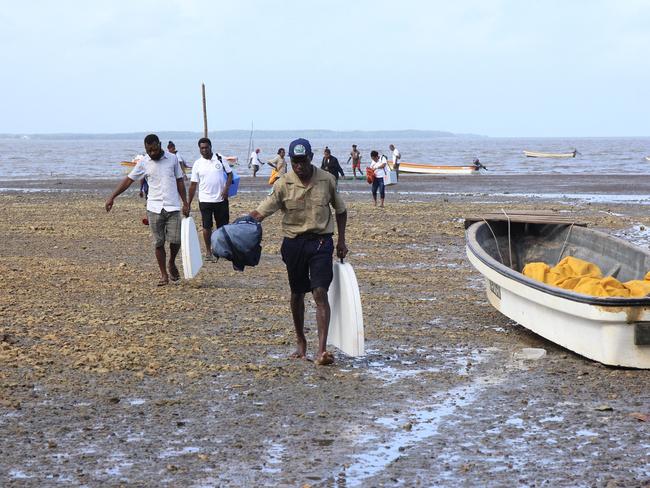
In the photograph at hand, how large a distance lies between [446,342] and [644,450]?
3337 millimetres

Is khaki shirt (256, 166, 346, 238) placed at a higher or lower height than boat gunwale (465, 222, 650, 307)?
higher

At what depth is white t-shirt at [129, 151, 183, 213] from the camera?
11.8 meters

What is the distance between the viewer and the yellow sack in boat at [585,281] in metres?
8.67

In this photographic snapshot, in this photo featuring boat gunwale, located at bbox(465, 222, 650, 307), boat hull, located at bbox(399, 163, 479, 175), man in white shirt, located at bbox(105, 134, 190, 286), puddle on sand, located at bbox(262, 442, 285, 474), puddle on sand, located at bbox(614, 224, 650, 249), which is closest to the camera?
puddle on sand, located at bbox(262, 442, 285, 474)

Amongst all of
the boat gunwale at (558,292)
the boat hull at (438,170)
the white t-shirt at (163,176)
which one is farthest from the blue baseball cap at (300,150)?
the boat hull at (438,170)

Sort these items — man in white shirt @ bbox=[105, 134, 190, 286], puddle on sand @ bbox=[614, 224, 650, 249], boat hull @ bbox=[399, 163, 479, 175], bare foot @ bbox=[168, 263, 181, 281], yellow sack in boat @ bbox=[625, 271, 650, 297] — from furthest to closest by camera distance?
boat hull @ bbox=[399, 163, 479, 175]
puddle on sand @ bbox=[614, 224, 650, 249]
bare foot @ bbox=[168, 263, 181, 281]
man in white shirt @ bbox=[105, 134, 190, 286]
yellow sack in boat @ bbox=[625, 271, 650, 297]

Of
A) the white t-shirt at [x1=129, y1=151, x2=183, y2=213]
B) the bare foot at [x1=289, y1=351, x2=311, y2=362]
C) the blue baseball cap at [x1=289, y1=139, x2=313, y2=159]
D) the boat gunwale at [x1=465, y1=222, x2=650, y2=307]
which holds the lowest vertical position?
the bare foot at [x1=289, y1=351, x2=311, y2=362]

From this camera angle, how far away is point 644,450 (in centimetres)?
598

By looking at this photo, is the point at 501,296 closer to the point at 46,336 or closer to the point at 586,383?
the point at 586,383

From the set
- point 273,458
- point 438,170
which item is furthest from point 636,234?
point 438,170

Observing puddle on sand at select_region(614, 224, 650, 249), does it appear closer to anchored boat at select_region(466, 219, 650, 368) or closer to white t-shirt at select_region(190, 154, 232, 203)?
anchored boat at select_region(466, 219, 650, 368)

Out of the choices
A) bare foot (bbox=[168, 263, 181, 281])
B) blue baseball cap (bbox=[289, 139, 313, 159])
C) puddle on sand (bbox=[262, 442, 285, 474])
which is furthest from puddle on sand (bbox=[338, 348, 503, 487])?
bare foot (bbox=[168, 263, 181, 281])

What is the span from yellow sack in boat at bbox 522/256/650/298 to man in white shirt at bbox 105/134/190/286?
4008 millimetres

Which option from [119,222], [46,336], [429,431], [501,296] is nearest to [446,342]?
[501,296]
